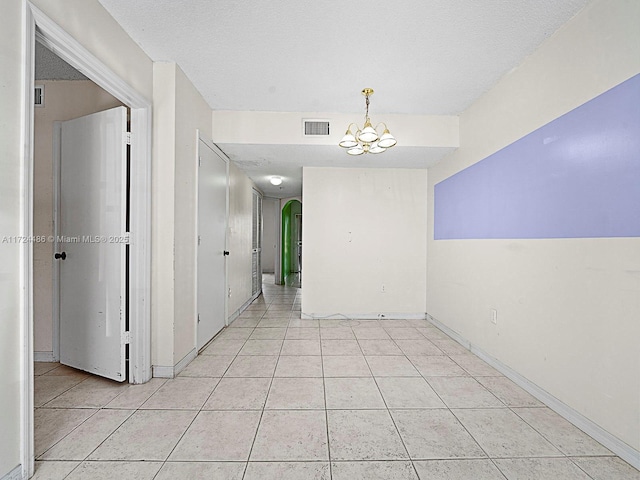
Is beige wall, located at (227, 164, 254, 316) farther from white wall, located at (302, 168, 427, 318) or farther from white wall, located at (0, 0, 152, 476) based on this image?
white wall, located at (0, 0, 152, 476)

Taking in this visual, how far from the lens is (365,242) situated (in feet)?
14.4

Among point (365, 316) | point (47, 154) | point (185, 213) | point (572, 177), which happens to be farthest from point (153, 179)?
point (365, 316)

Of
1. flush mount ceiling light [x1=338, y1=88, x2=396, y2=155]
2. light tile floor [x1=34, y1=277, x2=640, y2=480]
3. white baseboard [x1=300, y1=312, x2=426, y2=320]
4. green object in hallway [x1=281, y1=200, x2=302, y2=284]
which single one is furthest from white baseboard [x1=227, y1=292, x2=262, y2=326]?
green object in hallway [x1=281, y1=200, x2=302, y2=284]

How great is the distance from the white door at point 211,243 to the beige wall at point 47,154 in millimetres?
975

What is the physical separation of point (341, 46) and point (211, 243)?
2258 millimetres

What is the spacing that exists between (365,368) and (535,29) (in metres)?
2.83

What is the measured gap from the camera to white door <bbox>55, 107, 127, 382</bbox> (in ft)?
7.52

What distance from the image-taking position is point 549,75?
2096 mm

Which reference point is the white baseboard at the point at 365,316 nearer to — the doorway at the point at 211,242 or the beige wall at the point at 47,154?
the doorway at the point at 211,242

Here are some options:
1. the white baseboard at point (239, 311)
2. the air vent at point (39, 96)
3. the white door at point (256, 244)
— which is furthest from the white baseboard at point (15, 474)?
the white door at point (256, 244)

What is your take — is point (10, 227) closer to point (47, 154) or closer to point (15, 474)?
point (15, 474)

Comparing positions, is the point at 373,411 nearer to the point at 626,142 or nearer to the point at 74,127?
the point at 626,142

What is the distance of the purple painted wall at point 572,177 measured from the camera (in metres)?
1.56

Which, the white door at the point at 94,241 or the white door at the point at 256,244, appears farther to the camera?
the white door at the point at 256,244
